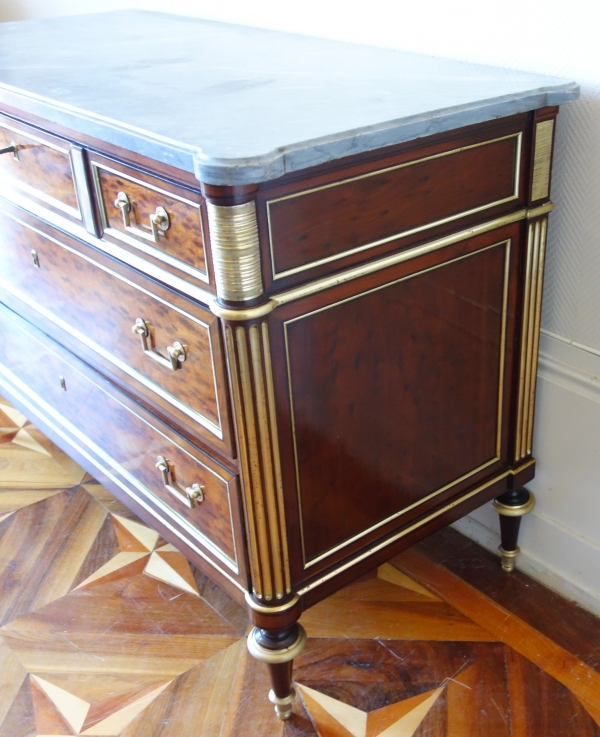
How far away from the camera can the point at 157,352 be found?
0.91 m

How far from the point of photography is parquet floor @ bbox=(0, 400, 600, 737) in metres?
0.99

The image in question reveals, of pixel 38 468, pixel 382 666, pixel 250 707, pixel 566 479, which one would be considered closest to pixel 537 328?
pixel 566 479

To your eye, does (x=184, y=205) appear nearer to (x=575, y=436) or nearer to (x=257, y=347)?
(x=257, y=347)

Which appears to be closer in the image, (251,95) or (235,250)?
(235,250)

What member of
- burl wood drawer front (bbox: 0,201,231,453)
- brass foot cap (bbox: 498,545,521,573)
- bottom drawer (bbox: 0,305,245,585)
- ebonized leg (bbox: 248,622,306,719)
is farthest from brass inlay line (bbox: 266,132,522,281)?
brass foot cap (bbox: 498,545,521,573)

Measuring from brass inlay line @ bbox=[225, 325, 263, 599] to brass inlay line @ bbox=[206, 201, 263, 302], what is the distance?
0.04 metres

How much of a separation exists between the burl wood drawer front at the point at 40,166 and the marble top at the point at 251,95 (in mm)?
49

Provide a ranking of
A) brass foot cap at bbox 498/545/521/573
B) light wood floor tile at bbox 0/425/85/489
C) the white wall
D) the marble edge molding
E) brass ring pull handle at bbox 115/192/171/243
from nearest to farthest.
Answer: the marble edge molding
brass ring pull handle at bbox 115/192/171/243
the white wall
brass foot cap at bbox 498/545/521/573
light wood floor tile at bbox 0/425/85/489

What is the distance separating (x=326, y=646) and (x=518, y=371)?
46 centimetres

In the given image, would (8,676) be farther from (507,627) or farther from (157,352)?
(507,627)

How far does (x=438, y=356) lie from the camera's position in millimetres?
924

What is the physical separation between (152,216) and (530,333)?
0.49 m

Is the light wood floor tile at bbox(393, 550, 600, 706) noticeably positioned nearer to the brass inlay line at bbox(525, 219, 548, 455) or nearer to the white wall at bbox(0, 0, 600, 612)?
the white wall at bbox(0, 0, 600, 612)

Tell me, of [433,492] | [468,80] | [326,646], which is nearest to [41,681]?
[326,646]
